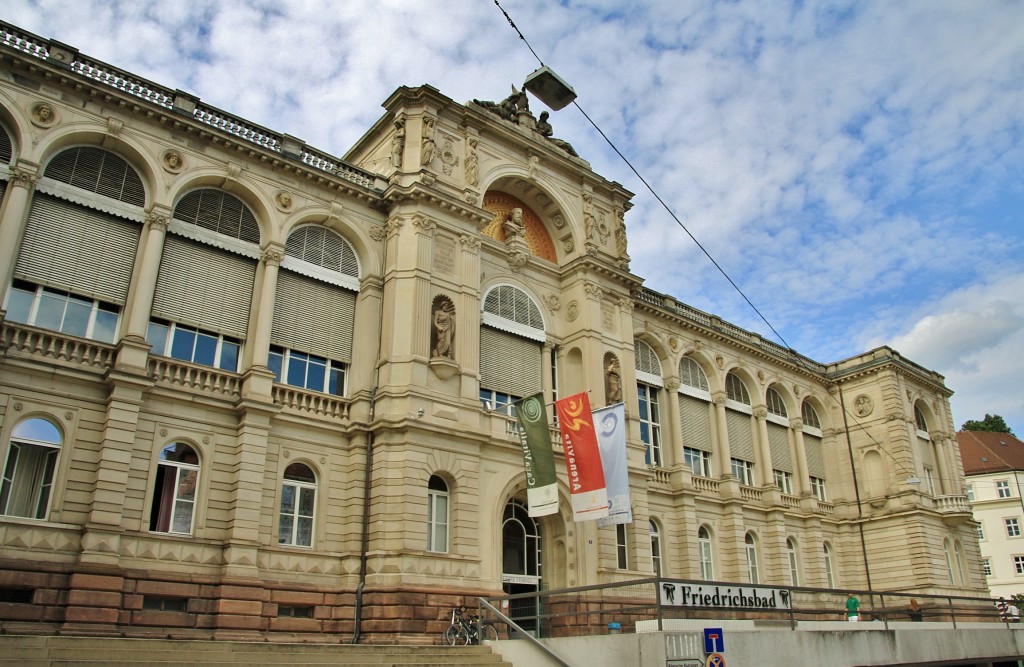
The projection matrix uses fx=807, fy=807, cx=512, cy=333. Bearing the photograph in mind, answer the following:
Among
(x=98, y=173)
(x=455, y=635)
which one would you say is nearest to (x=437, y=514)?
(x=455, y=635)

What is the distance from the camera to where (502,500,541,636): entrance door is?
24.6m

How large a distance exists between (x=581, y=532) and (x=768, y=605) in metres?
8.61

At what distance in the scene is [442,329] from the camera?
23.9 metres

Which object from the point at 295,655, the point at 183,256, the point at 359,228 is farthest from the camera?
the point at 359,228

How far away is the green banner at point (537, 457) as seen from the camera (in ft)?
68.4

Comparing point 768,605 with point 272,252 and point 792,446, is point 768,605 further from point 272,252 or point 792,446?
point 792,446

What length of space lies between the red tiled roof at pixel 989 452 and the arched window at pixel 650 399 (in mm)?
37733

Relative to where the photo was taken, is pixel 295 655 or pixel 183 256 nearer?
pixel 295 655

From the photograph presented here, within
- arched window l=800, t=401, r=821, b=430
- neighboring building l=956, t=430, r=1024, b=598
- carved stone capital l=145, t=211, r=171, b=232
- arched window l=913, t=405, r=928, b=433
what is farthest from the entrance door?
neighboring building l=956, t=430, r=1024, b=598

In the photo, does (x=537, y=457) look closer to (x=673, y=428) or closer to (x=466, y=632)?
(x=466, y=632)

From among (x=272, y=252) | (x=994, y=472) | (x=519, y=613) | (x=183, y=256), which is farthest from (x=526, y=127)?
(x=994, y=472)

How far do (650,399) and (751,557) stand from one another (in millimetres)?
8045

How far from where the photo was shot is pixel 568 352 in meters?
28.8

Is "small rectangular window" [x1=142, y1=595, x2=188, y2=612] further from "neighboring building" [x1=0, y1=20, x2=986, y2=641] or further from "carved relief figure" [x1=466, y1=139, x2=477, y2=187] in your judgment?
"carved relief figure" [x1=466, y1=139, x2=477, y2=187]
